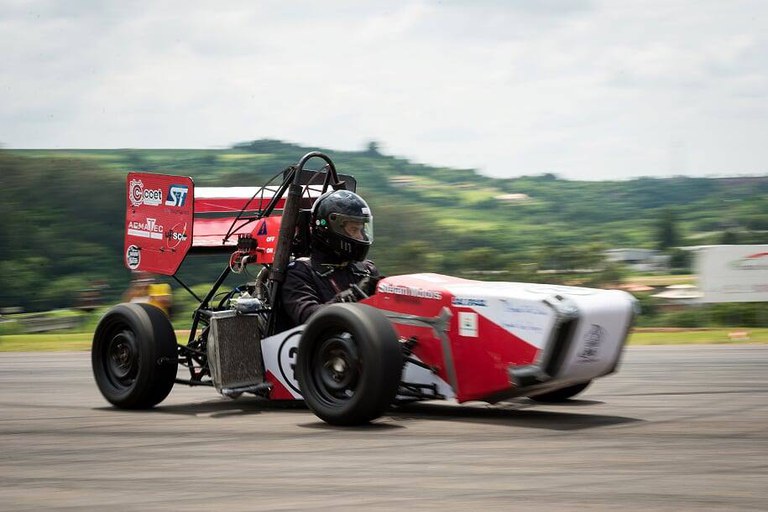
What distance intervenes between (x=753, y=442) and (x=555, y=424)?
4.84ft

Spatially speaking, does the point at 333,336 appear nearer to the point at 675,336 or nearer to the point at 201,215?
the point at 201,215

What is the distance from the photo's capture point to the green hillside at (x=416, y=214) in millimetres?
52719

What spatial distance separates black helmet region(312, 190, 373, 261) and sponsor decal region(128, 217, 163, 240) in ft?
5.22

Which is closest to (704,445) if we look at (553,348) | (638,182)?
(553,348)

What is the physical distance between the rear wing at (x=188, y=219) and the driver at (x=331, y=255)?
396mm

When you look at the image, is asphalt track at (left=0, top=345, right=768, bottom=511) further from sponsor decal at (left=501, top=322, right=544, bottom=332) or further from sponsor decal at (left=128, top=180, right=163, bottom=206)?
sponsor decal at (left=128, top=180, right=163, bottom=206)

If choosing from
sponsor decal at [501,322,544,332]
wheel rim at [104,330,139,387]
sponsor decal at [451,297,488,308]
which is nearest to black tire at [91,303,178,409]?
wheel rim at [104,330,139,387]

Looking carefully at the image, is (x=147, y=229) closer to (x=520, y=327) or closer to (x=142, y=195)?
(x=142, y=195)

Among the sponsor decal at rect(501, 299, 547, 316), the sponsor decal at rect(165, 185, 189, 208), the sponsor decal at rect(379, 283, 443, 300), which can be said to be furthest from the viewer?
the sponsor decal at rect(165, 185, 189, 208)

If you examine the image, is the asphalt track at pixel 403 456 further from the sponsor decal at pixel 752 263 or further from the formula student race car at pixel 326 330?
the sponsor decal at pixel 752 263

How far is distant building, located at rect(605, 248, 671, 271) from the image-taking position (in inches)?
2175

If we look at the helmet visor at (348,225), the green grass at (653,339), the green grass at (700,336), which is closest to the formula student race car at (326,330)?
the helmet visor at (348,225)

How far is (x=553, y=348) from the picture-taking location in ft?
24.7

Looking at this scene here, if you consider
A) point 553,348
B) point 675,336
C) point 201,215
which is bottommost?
point 675,336
